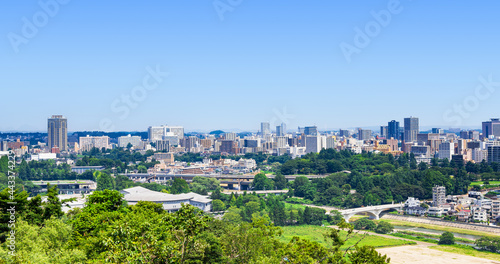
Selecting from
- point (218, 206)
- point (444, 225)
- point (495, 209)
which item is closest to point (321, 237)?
point (444, 225)

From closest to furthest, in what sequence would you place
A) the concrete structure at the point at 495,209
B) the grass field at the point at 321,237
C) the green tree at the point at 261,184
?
the grass field at the point at 321,237
the concrete structure at the point at 495,209
the green tree at the point at 261,184

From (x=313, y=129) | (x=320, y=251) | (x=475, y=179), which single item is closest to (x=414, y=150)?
(x=475, y=179)

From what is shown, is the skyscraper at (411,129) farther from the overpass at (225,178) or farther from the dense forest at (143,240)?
the dense forest at (143,240)

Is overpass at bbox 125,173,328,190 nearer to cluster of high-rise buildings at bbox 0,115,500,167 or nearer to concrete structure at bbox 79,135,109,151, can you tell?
cluster of high-rise buildings at bbox 0,115,500,167

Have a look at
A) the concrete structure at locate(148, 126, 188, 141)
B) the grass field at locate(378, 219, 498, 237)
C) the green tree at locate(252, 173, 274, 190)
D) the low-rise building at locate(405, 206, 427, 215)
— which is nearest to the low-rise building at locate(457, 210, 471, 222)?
the grass field at locate(378, 219, 498, 237)

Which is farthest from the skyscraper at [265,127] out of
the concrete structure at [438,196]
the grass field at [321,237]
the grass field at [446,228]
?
the grass field at [321,237]

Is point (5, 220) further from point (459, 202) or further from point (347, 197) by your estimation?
point (459, 202)

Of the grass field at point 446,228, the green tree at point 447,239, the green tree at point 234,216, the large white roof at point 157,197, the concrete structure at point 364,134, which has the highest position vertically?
the concrete structure at point 364,134
